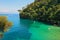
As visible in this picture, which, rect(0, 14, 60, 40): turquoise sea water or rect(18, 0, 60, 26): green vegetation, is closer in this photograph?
rect(0, 14, 60, 40): turquoise sea water

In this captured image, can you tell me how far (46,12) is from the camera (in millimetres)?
50000

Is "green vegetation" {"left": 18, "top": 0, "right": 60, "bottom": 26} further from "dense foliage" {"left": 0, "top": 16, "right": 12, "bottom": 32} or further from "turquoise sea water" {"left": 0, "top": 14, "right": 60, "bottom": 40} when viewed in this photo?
"dense foliage" {"left": 0, "top": 16, "right": 12, "bottom": 32}

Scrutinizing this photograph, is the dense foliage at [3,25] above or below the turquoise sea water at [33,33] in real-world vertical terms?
above

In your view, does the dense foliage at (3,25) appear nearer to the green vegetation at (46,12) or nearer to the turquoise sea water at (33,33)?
the turquoise sea water at (33,33)

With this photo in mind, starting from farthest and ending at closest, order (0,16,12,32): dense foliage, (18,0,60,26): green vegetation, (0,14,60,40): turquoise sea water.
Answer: (18,0,60,26): green vegetation → (0,14,60,40): turquoise sea water → (0,16,12,32): dense foliage

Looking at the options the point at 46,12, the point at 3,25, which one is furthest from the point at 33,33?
the point at 46,12

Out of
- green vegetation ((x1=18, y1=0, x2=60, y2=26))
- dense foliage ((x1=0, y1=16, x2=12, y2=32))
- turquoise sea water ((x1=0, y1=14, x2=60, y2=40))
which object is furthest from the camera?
green vegetation ((x1=18, y1=0, x2=60, y2=26))

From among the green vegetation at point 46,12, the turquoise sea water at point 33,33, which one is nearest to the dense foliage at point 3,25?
the turquoise sea water at point 33,33

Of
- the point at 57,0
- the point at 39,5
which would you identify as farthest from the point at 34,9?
the point at 57,0

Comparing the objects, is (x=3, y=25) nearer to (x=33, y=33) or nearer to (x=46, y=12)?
(x=33, y=33)

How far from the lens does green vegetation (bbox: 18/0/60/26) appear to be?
43.3m

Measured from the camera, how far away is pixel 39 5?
59.4 meters

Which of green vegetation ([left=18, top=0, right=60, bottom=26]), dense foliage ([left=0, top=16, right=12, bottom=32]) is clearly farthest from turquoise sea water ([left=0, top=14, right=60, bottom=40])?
green vegetation ([left=18, top=0, right=60, bottom=26])

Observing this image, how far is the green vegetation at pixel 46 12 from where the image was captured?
43.3 metres
